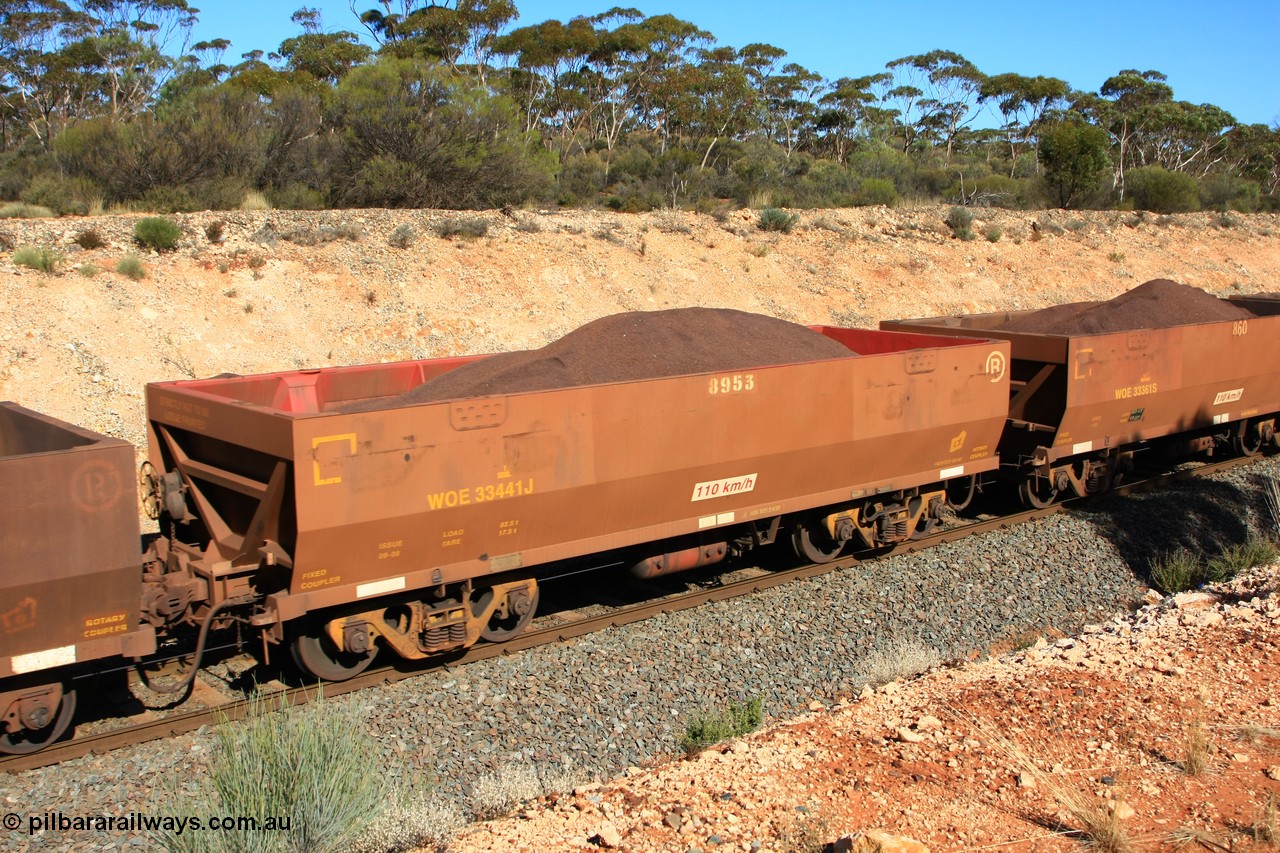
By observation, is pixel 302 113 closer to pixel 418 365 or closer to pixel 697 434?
pixel 418 365

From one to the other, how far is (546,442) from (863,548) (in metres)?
4.71

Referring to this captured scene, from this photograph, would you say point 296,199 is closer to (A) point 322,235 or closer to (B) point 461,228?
(A) point 322,235

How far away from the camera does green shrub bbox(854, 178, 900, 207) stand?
36781mm

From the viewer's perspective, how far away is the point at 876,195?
3694 centimetres

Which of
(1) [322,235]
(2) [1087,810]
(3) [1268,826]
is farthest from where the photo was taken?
(1) [322,235]

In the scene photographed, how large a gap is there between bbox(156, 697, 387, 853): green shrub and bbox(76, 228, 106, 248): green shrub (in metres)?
17.8

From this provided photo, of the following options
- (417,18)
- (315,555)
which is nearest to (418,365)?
(315,555)

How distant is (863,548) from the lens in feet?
36.7

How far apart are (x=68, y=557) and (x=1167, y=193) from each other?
46.1 meters

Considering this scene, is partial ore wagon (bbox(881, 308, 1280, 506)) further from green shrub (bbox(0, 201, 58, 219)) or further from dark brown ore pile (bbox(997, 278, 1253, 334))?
green shrub (bbox(0, 201, 58, 219))

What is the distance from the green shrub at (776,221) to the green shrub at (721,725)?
24645 mm

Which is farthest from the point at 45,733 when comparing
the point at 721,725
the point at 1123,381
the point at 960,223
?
the point at 960,223

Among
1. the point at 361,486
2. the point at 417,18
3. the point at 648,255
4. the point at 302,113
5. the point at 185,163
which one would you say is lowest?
the point at 361,486

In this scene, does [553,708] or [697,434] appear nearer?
[553,708]
